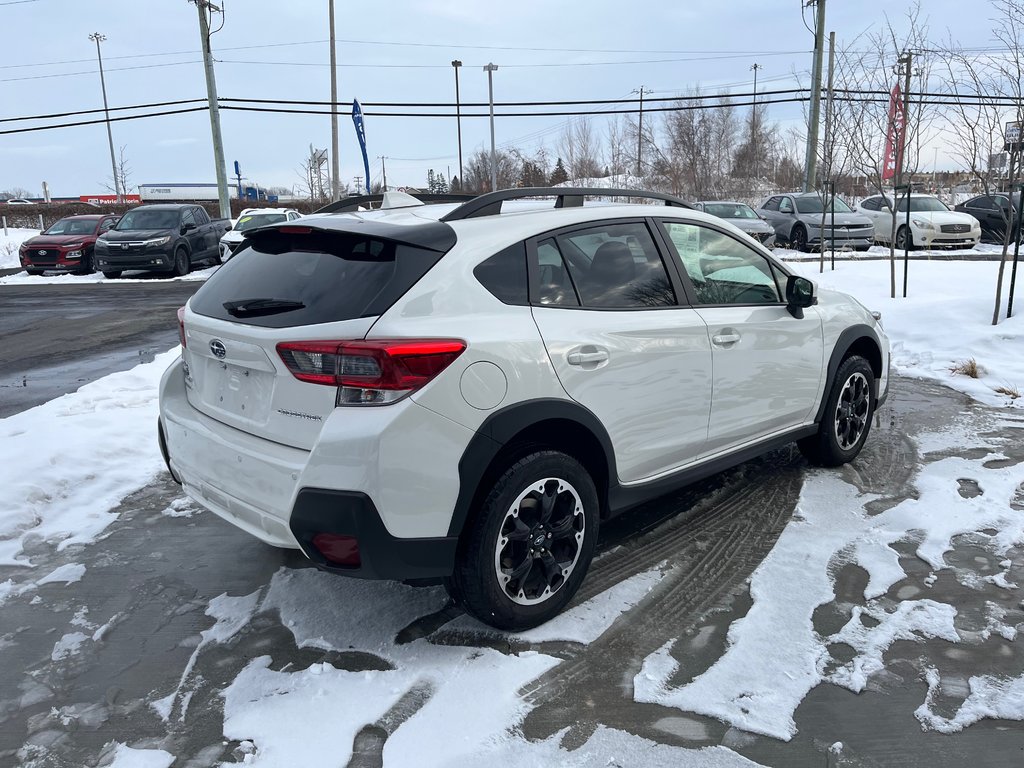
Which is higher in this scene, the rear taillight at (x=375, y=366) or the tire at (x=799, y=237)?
the rear taillight at (x=375, y=366)

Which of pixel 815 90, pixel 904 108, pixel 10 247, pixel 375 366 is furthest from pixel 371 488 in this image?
pixel 10 247

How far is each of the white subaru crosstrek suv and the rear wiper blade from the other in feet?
0.03

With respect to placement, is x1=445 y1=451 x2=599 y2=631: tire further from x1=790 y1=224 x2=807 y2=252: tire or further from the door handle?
x1=790 y1=224 x2=807 y2=252: tire

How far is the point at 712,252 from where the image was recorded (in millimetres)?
4008

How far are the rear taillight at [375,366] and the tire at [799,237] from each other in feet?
63.7

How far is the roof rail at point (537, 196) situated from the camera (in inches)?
126

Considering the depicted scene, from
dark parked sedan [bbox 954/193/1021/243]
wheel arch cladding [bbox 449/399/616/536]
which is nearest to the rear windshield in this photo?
wheel arch cladding [bbox 449/399/616/536]

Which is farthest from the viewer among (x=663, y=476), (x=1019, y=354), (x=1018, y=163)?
(x=1018, y=163)

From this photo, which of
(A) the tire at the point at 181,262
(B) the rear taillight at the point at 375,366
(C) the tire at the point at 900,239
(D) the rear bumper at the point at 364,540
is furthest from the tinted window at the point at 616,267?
(C) the tire at the point at 900,239

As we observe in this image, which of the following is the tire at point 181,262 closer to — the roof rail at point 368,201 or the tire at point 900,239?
the roof rail at point 368,201

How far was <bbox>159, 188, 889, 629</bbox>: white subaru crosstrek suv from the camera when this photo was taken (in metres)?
2.62

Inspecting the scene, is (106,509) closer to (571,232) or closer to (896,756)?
(571,232)

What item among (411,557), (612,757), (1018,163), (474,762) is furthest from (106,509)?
(1018,163)

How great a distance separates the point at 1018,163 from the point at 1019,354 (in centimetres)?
220
